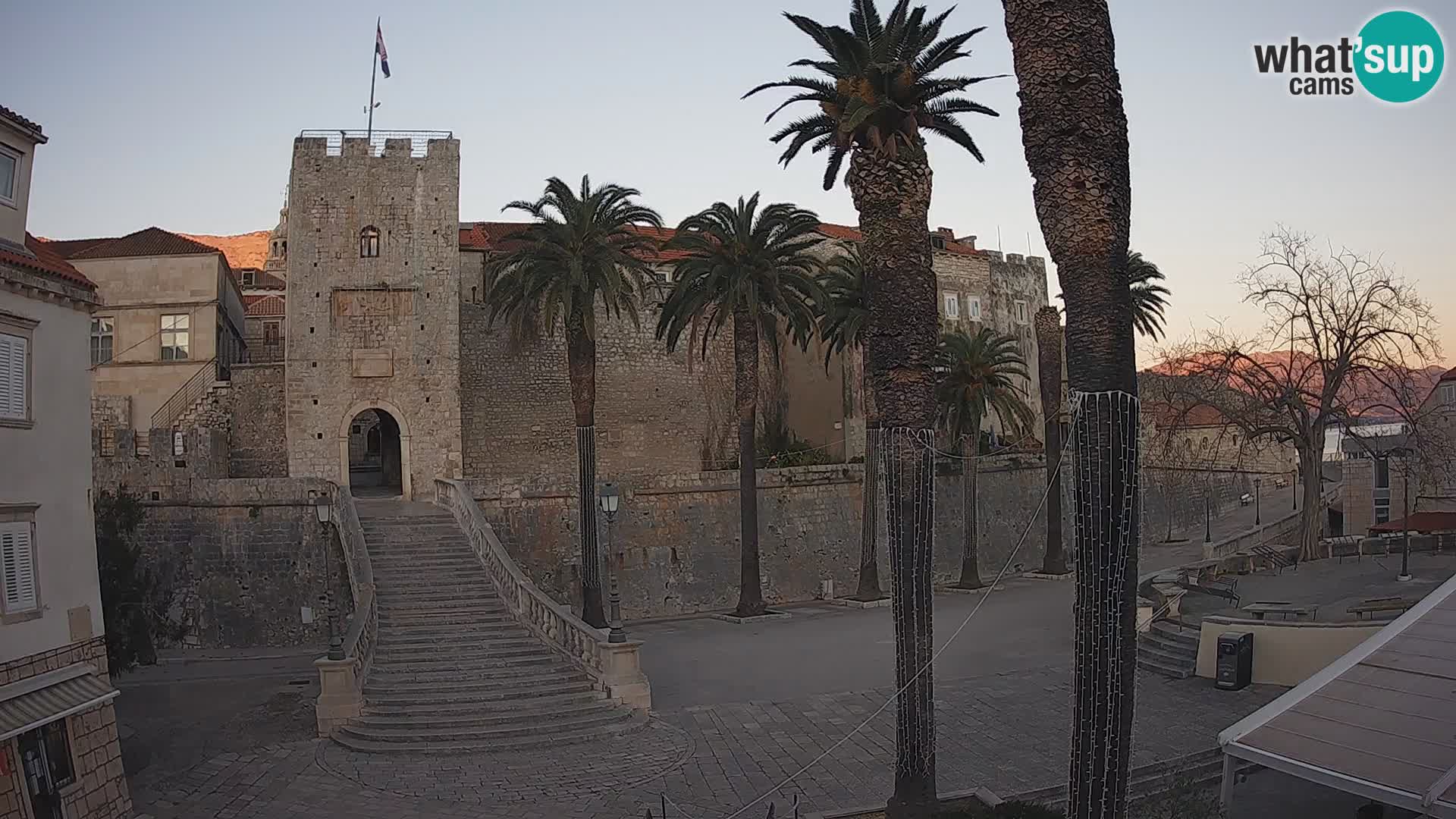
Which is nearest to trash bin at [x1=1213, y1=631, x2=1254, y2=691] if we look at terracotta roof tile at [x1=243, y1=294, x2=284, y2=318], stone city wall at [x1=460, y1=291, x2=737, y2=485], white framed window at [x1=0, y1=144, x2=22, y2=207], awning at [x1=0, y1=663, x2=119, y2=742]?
awning at [x1=0, y1=663, x2=119, y2=742]

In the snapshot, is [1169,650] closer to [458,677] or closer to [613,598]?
[613,598]

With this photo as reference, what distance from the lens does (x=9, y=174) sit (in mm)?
14391

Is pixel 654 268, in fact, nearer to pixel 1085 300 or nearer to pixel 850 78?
pixel 850 78

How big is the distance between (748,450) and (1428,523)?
808 inches

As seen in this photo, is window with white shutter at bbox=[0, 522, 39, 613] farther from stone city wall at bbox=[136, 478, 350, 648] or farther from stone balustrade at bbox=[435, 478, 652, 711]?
stone city wall at bbox=[136, 478, 350, 648]

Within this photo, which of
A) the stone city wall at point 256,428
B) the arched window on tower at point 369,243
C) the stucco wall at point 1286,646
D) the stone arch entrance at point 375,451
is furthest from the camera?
the stone city wall at point 256,428

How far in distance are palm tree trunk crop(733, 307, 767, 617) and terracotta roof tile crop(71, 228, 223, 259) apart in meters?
17.1

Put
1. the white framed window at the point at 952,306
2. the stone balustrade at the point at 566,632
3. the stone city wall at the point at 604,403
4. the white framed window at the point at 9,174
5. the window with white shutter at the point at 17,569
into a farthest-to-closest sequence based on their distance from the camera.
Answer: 1. the white framed window at the point at 952,306
2. the stone city wall at the point at 604,403
3. the stone balustrade at the point at 566,632
4. the white framed window at the point at 9,174
5. the window with white shutter at the point at 17,569

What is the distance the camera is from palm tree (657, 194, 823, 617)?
28.1 metres

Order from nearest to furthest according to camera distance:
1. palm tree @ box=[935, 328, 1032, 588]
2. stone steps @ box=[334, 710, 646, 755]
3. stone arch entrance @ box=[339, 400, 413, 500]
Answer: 1. stone steps @ box=[334, 710, 646, 755]
2. stone arch entrance @ box=[339, 400, 413, 500]
3. palm tree @ box=[935, 328, 1032, 588]

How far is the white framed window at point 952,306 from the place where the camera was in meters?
50.2

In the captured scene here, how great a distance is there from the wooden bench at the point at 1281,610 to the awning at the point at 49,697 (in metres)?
18.3

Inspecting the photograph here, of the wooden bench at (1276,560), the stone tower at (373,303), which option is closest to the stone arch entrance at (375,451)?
the stone tower at (373,303)

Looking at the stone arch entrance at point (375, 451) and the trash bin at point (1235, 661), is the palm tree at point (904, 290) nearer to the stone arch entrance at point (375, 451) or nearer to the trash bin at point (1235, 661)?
the trash bin at point (1235, 661)
